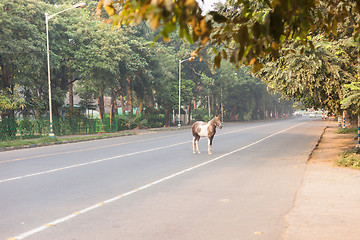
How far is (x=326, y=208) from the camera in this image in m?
7.39

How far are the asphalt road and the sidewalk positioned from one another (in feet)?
0.85

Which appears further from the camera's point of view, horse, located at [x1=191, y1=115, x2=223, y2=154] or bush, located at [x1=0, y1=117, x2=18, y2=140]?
bush, located at [x1=0, y1=117, x2=18, y2=140]

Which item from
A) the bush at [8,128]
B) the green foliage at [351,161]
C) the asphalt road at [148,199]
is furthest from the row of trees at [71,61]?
the asphalt road at [148,199]

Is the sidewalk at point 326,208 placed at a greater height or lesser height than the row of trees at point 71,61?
lesser

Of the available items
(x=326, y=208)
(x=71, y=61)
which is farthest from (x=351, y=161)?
(x=71, y=61)

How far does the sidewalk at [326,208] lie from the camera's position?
5.84 metres

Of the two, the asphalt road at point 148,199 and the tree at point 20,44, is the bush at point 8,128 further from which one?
the asphalt road at point 148,199

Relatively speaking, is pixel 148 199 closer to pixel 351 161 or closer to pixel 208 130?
pixel 351 161

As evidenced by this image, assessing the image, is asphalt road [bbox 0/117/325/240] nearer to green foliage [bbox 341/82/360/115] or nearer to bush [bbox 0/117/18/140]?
green foliage [bbox 341/82/360/115]

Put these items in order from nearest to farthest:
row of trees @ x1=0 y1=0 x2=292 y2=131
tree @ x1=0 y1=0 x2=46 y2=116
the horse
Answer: the horse → tree @ x1=0 y1=0 x2=46 y2=116 → row of trees @ x1=0 y1=0 x2=292 y2=131

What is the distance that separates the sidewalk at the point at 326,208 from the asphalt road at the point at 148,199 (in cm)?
26

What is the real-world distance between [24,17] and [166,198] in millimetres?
25592

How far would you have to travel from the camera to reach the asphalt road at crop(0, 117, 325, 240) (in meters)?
6.04

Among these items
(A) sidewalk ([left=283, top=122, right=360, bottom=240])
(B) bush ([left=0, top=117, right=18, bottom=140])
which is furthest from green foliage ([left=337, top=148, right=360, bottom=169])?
(B) bush ([left=0, top=117, right=18, bottom=140])
